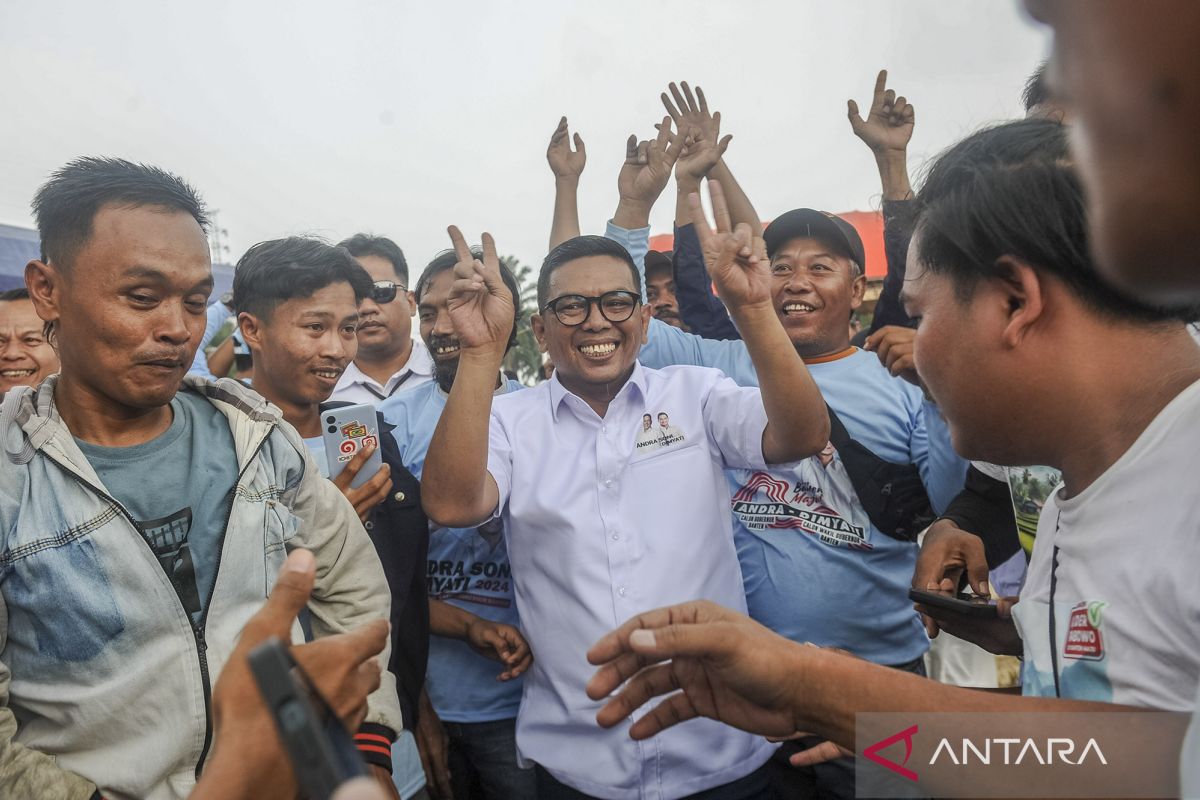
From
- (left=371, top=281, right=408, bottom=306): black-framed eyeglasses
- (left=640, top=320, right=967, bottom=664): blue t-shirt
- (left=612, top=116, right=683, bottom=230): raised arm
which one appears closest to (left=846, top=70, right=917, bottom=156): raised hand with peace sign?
(left=612, top=116, right=683, bottom=230): raised arm

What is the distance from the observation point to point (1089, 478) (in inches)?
55.2

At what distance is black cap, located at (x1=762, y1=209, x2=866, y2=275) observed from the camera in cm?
344

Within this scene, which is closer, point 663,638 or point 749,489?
point 663,638

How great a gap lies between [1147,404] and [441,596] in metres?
2.52

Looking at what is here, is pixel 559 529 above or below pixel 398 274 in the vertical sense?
below

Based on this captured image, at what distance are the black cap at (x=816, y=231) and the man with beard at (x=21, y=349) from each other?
13.7 feet

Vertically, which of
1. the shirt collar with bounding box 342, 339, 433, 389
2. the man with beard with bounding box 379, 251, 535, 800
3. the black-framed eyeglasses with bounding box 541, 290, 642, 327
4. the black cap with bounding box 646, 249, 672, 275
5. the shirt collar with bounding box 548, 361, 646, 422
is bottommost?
the man with beard with bounding box 379, 251, 535, 800

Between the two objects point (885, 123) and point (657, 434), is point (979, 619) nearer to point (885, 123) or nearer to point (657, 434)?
point (657, 434)

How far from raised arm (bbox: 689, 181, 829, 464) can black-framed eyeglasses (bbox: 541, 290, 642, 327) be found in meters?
0.57

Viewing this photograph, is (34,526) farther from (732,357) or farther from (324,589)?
(732,357)

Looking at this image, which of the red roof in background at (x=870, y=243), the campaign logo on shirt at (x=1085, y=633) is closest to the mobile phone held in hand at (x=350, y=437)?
the campaign logo on shirt at (x=1085, y=633)

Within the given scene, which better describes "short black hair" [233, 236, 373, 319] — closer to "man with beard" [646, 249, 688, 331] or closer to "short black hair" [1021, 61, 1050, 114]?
"man with beard" [646, 249, 688, 331]

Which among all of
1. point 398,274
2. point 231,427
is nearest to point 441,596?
point 231,427

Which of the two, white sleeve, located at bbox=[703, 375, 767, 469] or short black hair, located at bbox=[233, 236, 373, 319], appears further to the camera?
short black hair, located at bbox=[233, 236, 373, 319]
